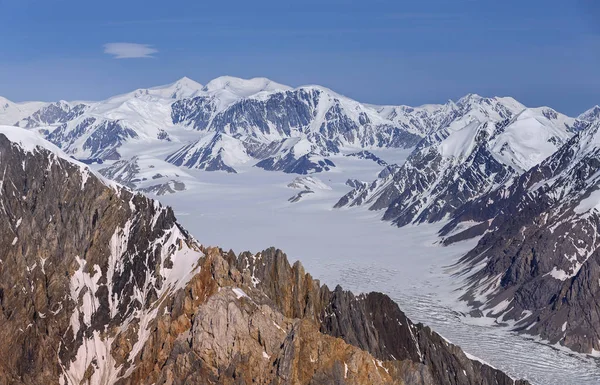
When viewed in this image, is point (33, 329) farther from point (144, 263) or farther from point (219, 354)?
point (219, 354)

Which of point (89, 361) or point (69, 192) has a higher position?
point (69, 192)

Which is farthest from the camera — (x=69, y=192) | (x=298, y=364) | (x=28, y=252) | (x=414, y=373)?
(x=69, y=192)

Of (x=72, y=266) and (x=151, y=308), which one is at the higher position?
(x=72, y=266)

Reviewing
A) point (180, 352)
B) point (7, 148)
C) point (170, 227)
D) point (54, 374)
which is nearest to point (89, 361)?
point (54, 374)

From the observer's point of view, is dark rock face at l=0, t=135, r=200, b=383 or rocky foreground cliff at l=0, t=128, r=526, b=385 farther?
dark rock face at l=0, t=135, r=200, b=383

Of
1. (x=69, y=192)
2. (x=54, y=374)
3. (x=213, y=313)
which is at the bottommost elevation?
(x=54, y=374)

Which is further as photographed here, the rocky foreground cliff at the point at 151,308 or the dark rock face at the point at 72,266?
the dark rock face at the point at 72,266

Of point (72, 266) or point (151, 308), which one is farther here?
point (72, 266)

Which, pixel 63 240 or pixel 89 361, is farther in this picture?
pixel 63 240
